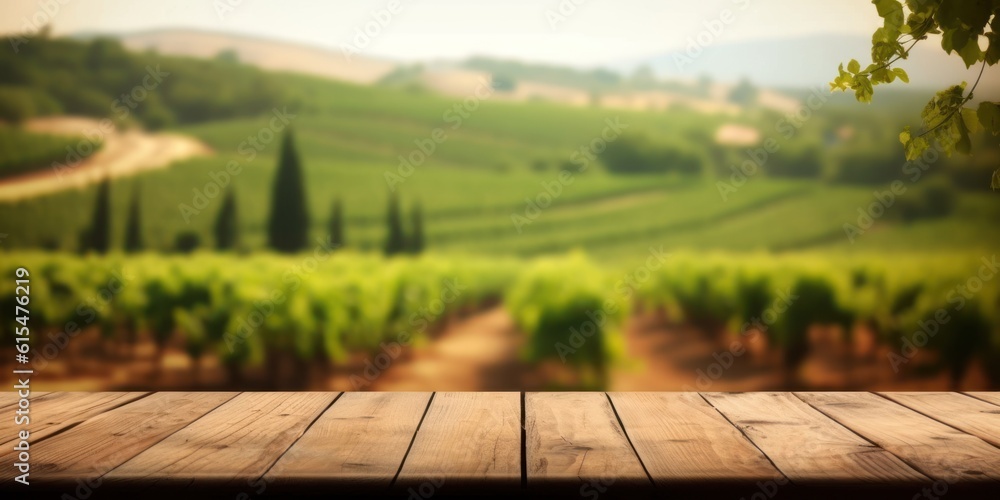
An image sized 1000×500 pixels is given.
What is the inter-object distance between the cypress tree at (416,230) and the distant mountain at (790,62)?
5.46ft

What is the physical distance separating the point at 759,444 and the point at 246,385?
3.93 m

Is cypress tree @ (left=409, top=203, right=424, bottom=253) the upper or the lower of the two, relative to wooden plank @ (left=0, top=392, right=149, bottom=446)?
upper

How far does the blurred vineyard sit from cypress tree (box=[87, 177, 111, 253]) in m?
0.09

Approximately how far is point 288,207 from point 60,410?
365 cm

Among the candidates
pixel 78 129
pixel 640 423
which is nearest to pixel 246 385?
pixel 78 129

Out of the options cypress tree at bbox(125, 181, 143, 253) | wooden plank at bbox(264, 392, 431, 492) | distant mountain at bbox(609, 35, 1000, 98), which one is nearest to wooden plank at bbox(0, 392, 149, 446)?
wooden plank at bbox(264, 392, 431, 492)

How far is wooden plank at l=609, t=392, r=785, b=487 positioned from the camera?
1008mm

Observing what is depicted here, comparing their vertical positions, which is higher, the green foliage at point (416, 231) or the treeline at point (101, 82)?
the treeline at point (101, 82)

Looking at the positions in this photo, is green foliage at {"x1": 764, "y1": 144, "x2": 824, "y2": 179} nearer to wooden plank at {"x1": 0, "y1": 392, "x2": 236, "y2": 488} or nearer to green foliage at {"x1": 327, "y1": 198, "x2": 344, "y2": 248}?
green foliage at {"x1": 327, "y1": 198, "x2": 344, "y2": 248}

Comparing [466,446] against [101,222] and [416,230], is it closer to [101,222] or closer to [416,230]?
[416,230]

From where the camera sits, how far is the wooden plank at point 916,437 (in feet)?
3.42

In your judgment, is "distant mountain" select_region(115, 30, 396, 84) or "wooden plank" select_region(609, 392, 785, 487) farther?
"distant mountain" select_region(115, 30, 396, 84)

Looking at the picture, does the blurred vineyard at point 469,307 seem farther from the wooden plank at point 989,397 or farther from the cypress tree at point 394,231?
the wooden plank at point 989,397

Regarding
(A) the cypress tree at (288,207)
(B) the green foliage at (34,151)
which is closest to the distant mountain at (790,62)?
(A) the cypress tree at (288,207)
